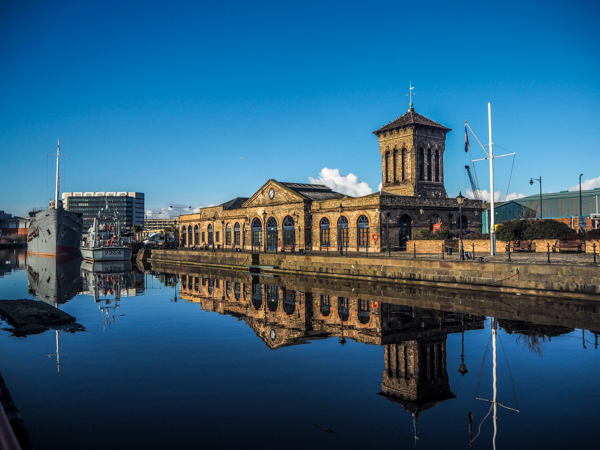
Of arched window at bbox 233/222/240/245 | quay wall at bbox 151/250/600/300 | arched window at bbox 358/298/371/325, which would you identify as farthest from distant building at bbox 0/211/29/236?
arched window at bbox 358/298/371/325

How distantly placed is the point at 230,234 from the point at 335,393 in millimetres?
50164

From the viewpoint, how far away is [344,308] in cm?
1964

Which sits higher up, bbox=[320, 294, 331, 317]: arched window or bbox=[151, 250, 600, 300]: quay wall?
bbox=[151, 250, 600, 300]: quay wall

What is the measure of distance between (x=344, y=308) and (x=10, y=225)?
180570mm

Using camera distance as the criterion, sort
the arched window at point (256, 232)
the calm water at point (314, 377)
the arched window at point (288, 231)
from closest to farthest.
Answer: the calm water at point (314, 377) → the arched window at point (288, 231) → the arched window at point (256, 232)

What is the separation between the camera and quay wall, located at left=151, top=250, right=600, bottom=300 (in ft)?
62.4

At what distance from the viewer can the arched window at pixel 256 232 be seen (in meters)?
52.2

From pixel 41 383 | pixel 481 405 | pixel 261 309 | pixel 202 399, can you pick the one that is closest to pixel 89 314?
pixel 261 309

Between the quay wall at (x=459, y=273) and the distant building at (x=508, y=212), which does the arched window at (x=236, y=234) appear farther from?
the distant building at (x=508, y=212)

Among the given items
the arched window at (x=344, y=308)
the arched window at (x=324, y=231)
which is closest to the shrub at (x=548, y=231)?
the arched window at (x=344, y=308)

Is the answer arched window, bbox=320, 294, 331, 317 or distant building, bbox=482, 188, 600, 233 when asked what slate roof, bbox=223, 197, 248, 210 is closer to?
distant building, bbox=482, 188, 600, 233

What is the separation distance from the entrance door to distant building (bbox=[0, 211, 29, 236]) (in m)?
152

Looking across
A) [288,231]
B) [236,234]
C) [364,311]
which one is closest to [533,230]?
[364,311]

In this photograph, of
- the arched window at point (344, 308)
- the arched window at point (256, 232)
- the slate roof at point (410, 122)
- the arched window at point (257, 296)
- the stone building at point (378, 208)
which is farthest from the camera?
the arched window at point (256, 232)
